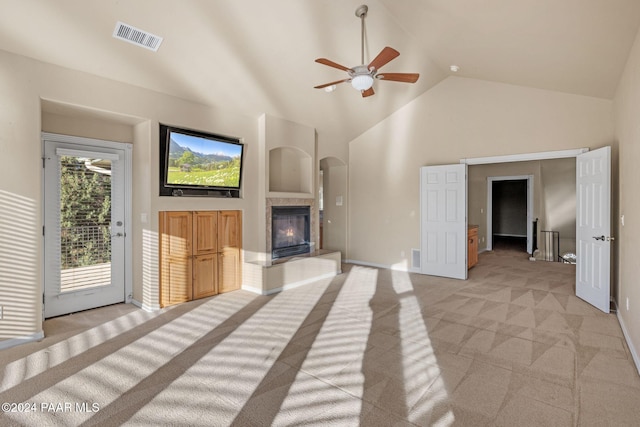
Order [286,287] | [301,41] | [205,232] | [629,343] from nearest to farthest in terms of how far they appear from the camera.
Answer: [629,343], [301,41], [205,232], [286,287]

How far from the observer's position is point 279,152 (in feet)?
19.7

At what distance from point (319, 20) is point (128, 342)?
4031mm

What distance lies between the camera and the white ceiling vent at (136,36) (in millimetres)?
3244

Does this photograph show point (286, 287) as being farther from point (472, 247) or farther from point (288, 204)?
point (472, 247)

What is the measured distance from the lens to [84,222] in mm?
4215

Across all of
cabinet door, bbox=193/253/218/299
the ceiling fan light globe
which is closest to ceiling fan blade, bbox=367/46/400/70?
the ceiling fan light globe

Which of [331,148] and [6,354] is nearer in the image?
[6,354]

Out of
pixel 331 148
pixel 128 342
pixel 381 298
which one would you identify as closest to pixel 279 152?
pixel 331 148

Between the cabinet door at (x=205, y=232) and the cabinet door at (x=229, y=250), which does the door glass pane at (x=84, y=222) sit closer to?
the cabinet door at (x=205, y=232)

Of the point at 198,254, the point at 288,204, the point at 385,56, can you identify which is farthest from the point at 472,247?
the point at 198,254

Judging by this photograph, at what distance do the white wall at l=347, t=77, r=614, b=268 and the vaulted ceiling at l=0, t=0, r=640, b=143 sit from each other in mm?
334

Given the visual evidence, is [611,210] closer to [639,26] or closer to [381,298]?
[639,26]

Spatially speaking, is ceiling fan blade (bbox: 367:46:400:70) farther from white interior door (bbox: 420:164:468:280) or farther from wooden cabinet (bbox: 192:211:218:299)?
white interior door (bbox: 420:164:468:280)

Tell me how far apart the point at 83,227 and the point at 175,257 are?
1142 mm
